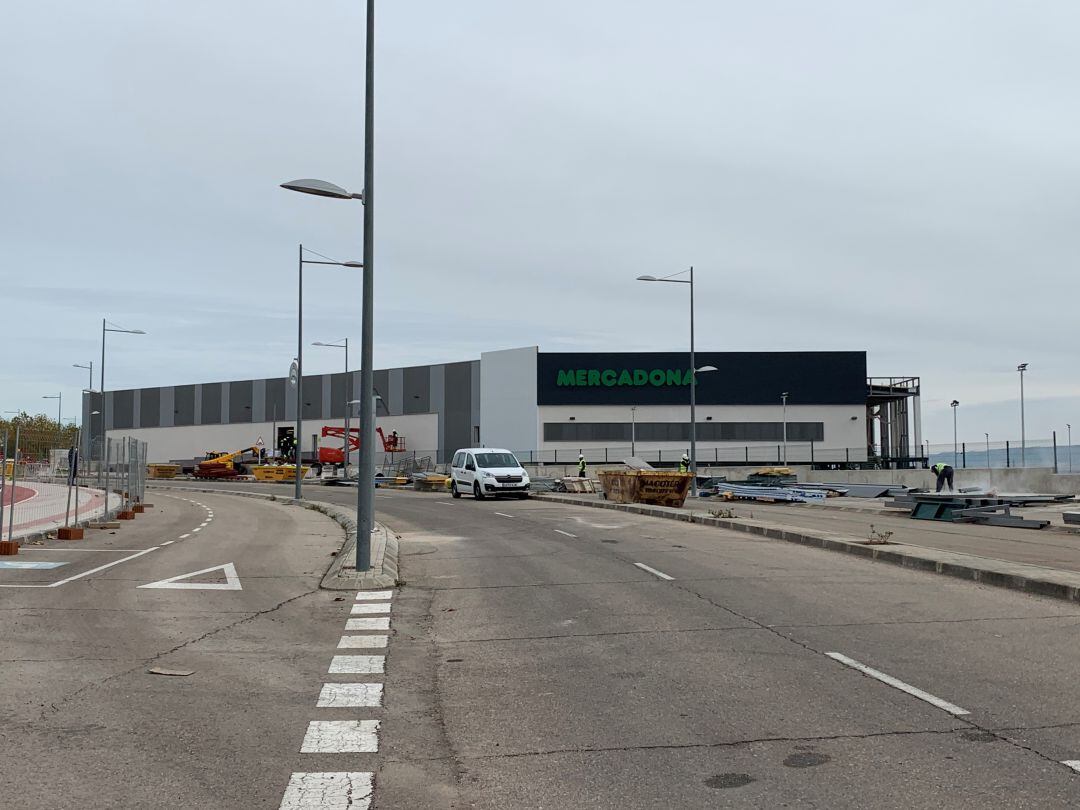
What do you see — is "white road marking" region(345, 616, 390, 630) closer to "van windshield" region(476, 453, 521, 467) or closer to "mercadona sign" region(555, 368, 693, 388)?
"van windshield" region(476, 453, 521, 467)

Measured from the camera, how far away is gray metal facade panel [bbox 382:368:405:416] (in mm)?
80312

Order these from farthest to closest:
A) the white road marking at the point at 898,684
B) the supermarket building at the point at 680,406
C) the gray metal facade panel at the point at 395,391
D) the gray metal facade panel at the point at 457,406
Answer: the gray metal facade panel at the point at 395,391 < the gray metal facade panel at the point at 457,406 < the supermarket building at the point at 680,406 < the white road marking at the point at 898,684

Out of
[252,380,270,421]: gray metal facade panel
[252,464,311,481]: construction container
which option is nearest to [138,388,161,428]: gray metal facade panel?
[252,380,270,421]: gray metal facade panel

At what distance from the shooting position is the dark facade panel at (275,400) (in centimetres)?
8762

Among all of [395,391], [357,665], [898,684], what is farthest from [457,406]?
[898,684]

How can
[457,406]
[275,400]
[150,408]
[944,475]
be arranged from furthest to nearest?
1. [150,408]
2. [275,400]
3. [457,406]
4. [944,475]

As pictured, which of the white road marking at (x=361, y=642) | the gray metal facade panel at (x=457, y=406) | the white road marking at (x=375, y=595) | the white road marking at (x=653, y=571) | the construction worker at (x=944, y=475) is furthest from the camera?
the gray metal facade panel at (x=457, y=406)

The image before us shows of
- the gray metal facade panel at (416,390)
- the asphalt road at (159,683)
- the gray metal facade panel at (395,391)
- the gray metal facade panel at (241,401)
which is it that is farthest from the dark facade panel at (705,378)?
the asphalt road at (159,683)

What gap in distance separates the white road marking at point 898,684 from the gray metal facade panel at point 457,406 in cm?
6708

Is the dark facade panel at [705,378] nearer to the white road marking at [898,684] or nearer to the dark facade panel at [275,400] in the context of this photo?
the dark facade panel at [275,400]

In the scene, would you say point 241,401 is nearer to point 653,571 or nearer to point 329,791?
point 653,571

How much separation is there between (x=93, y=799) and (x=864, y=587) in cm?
975

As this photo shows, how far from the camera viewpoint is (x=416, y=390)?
7894cm

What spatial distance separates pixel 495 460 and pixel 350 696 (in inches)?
1219
